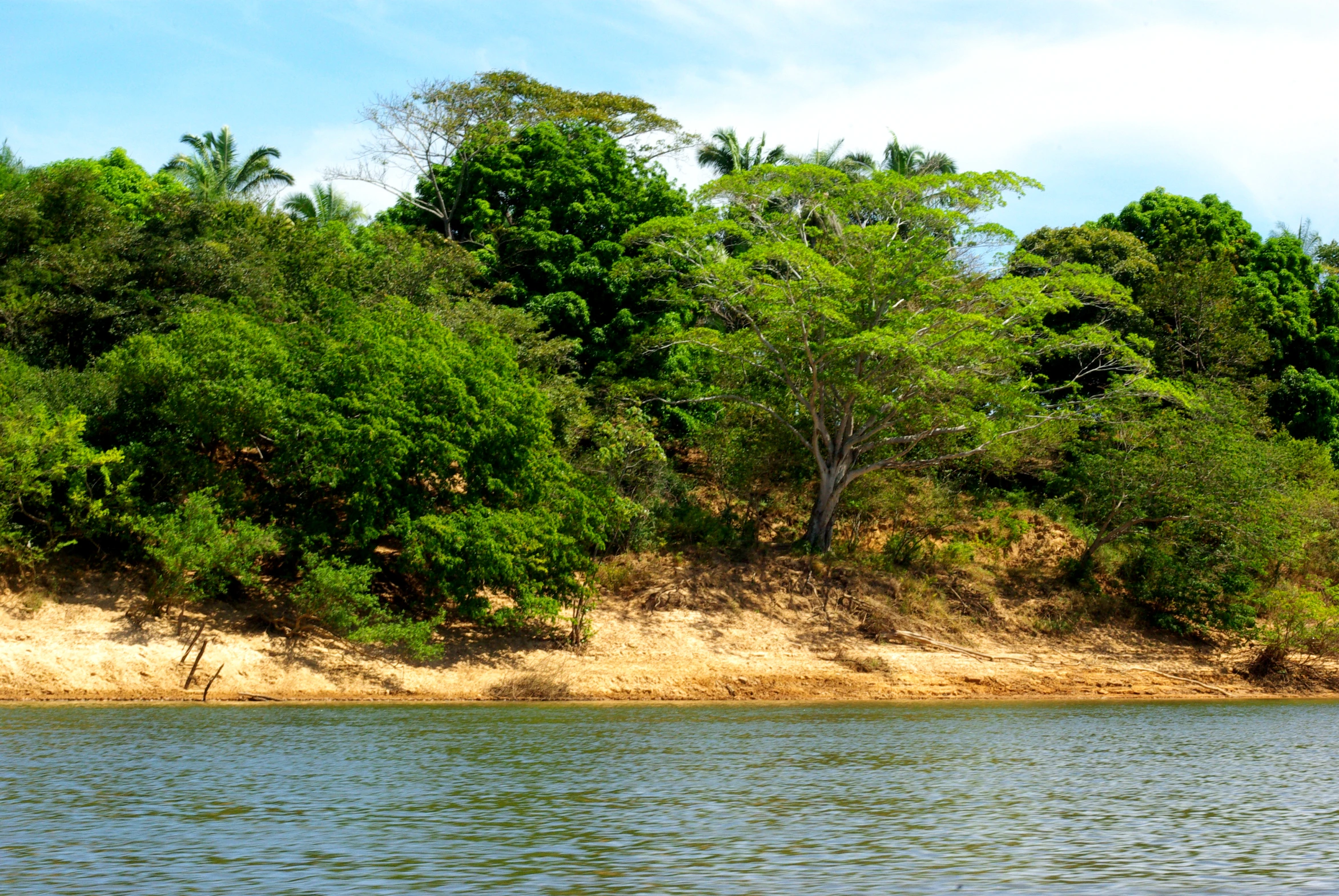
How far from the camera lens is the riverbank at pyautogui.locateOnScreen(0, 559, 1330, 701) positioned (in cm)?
2619

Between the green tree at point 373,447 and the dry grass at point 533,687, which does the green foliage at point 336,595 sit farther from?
the dry grass at point 533,687

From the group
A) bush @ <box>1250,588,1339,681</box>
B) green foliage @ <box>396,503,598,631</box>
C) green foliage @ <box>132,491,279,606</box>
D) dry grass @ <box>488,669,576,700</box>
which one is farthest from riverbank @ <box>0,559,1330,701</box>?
green foliage @ <box>396,503,598,631</box>

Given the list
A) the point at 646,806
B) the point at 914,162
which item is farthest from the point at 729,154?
the point at 646,806

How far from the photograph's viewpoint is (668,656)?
102 feet

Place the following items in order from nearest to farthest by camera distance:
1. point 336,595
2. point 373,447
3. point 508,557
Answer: point 336,595
point 508,557
point 373,447

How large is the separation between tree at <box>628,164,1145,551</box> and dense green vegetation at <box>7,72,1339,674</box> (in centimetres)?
13

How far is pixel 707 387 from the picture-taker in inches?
1519

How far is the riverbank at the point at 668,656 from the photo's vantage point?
2619 centimetres

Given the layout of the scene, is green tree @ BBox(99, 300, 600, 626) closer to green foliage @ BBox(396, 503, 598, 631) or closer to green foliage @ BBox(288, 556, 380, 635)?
green foliage @ BBox(396, 503, 598, 631)

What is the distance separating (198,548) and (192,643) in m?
2.25

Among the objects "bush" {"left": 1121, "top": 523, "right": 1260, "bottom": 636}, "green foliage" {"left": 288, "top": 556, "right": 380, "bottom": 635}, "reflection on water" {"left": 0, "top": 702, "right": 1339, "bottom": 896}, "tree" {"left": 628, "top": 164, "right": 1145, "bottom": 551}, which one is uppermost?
"tree" {"left": 628, "top": 164, "right": 1145, "bottom": 551}

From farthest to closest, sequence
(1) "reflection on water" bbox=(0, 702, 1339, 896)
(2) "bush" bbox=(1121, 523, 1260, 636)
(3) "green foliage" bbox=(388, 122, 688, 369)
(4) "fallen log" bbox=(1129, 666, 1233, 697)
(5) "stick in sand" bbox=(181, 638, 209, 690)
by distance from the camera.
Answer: (3) "green foliage" bbox=(388, 122, 688, 369) < (2) "bush" bbox=(1121, 523, 1260, 636) < (4) "fallen log" bbox=(1129, 666, 1233, 697) < (5) "stick in sand" bbox=(181, 638, 209, 690) < (1) "reflection on water" bbox=(0, 702, 1339, 896)

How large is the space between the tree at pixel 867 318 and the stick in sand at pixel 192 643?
51.7 feet

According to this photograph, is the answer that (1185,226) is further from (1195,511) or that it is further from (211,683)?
(211,683)
